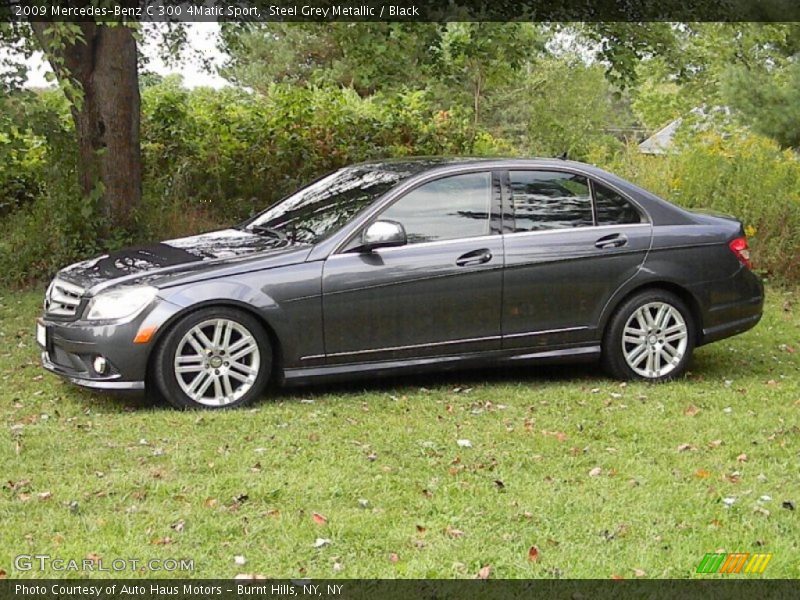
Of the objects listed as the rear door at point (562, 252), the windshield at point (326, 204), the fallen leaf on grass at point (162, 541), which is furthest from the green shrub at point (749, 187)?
the fallen leaf on grass at point (162, 541)

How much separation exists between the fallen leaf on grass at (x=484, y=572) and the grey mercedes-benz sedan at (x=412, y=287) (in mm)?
2798

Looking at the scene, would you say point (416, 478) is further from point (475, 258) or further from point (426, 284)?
point (475, 258)

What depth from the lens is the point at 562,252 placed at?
7176 millimetres

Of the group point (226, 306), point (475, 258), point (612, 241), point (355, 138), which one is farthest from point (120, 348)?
point (355, 138)

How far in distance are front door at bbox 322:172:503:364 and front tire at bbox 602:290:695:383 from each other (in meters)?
0.91

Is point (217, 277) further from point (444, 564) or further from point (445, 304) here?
point (444, 564)

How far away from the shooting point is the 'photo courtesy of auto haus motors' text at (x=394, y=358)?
4.26 m

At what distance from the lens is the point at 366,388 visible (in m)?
7.15

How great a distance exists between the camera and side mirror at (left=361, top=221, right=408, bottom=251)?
6707mm

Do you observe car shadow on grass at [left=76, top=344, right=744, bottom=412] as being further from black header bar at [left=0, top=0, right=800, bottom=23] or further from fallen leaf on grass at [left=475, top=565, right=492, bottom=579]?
black header bar at [left=0, top=0, right=800, bottom=23]

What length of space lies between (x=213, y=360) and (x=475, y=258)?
1.84 m

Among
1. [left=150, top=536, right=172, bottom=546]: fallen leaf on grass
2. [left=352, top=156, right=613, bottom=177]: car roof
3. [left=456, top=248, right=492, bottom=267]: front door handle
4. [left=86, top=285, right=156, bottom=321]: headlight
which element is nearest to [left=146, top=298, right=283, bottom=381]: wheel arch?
[left=86, top=285, right=156, bottom=321]: headlight

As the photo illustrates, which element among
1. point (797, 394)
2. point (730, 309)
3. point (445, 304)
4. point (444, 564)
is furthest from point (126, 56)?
point (444, 564)

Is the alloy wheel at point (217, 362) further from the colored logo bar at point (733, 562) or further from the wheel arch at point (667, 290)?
the colored logo bar at point (733, 562)
